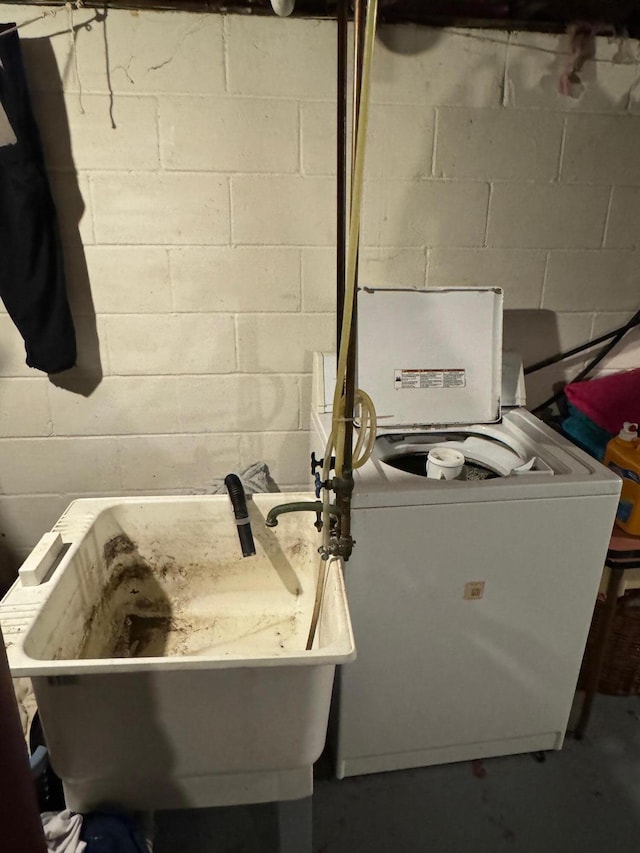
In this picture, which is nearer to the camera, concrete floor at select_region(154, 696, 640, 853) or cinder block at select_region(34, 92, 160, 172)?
concrete floor at select_region(154, 696, 640, 853)

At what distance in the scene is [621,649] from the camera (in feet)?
5.41

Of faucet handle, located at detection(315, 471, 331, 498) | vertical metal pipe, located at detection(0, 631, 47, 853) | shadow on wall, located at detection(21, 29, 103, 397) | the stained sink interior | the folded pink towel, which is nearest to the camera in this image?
vertical metal pipe, located at detection(0, 631, 47, 853)

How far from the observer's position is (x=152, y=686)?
82cm

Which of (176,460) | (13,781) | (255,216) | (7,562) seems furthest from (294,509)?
(7,562)

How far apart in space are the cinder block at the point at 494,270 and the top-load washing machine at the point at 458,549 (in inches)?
7.6

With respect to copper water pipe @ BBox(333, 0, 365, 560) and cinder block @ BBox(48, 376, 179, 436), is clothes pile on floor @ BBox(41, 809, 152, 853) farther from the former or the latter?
cinder block @ BBox(48, 376, 179, 436)

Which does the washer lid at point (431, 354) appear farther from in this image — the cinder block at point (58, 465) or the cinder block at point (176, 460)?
the cinder block at point (58, 465)

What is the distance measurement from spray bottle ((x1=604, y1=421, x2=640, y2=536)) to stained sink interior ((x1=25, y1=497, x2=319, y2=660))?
82cm

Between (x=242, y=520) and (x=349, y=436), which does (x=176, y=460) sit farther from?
(x=349, y=436)

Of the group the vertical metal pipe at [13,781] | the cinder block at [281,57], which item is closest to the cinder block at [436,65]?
the cinder block at [281,57]

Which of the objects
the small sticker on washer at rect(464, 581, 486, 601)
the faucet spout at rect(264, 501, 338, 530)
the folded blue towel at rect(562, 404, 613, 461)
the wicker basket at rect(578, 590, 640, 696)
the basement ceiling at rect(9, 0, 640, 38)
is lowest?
the wicker basket at rect(578, 590, 640, 696)

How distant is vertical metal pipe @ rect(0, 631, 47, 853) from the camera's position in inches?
21.5

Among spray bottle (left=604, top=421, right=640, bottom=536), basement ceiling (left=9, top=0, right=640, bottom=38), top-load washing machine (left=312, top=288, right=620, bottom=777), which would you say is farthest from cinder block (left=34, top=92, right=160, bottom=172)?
spray bottle (left=604, top=421, right=640, bottom=536)

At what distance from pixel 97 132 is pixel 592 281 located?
4.82 feet
